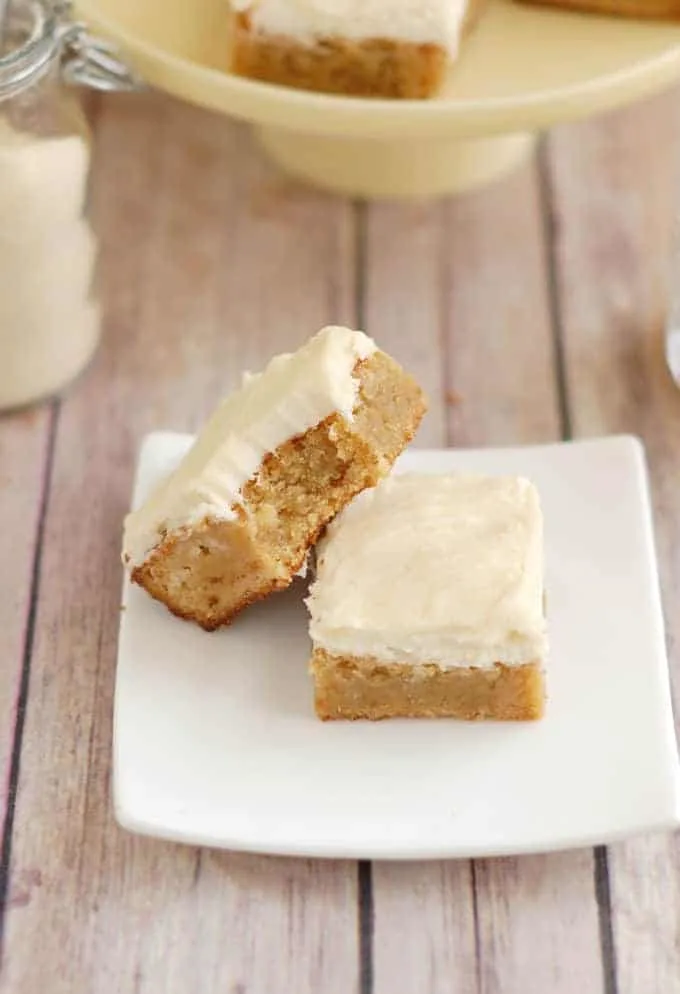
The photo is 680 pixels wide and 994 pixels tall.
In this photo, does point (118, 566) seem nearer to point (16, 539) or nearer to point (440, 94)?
point (16, 539)

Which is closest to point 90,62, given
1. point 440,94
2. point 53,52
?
point 53,52

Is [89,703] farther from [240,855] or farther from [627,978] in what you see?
[627,978]

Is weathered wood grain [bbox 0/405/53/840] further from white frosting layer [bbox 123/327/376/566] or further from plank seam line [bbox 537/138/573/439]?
plank seam line [bbox 537/138/573/439]

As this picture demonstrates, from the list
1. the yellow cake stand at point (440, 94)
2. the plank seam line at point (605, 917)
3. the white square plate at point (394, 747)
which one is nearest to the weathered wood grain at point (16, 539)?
the white square plate at point (394, 747)

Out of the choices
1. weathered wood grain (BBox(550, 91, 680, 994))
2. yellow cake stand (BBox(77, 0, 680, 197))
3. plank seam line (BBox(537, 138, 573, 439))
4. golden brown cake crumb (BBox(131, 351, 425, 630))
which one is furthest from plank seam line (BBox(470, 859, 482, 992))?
yellow cake stand (BBox(77, 0, 680, 197))

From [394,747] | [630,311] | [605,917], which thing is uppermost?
[630,311]
